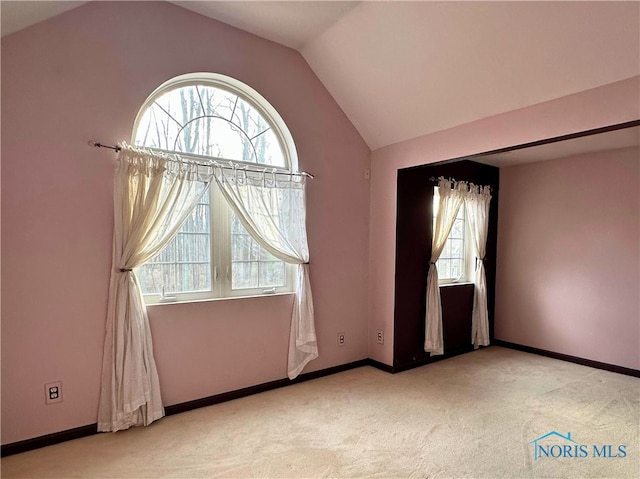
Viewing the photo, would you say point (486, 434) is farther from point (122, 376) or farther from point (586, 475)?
point (122, 376)

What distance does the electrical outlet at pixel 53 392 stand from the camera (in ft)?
7.75

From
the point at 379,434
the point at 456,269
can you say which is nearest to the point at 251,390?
the point at 379,434

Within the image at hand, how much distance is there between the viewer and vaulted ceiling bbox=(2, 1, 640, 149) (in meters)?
2.14

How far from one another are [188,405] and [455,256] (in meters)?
3.43

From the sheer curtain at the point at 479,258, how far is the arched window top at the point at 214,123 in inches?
97.4

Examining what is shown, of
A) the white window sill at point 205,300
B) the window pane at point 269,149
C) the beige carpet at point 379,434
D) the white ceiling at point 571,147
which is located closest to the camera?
the beige carpet at point 379,434

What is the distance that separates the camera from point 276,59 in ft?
10.8

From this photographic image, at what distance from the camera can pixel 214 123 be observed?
3082 millimetres

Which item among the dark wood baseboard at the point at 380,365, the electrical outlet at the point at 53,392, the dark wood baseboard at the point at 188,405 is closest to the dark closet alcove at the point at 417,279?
the dark wood baseboard at the point at 380,365

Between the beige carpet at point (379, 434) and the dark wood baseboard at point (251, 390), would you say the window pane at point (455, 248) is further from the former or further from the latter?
the dark wood baseboard at point (251, 390)

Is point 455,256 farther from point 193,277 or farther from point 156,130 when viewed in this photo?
point 156,130

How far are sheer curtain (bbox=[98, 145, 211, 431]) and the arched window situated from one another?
22 cm

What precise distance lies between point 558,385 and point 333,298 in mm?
2267

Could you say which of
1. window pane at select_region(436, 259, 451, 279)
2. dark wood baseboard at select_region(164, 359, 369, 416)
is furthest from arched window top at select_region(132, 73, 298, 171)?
window pane at select_region(436, 259, 451, 279)
